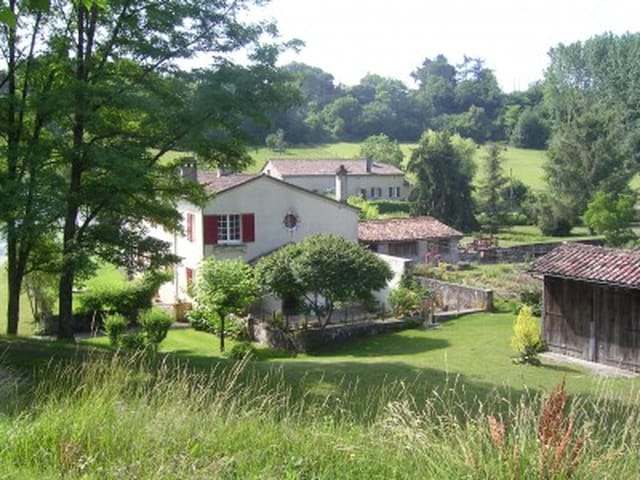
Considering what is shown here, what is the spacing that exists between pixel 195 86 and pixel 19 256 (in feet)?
20.5

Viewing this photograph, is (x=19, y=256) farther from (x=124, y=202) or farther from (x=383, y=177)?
(x=383, y=177)

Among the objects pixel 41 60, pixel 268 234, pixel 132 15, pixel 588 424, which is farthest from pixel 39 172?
pixel 268 234

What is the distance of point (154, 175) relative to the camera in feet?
57.1

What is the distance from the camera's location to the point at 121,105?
1566 cm

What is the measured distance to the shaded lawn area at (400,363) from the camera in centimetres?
1288

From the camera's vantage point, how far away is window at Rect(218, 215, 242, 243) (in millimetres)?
31609

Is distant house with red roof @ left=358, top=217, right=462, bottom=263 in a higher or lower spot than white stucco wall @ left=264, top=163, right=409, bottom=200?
lower

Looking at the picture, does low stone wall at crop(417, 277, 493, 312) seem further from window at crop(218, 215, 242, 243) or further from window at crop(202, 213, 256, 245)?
window at crop(218, 215, 242, 243)

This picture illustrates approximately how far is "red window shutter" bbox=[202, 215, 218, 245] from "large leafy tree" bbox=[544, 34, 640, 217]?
3599 centimetres

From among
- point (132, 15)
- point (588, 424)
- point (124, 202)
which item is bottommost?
point (588, 424)

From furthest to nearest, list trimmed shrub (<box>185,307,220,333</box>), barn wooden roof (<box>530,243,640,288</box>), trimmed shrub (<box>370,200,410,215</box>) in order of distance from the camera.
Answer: trimmed shrub (<box>370,200,410,215</box>), trimmed shrub (<box>185,307,220,333</box>), barn wooden roof (<box>530,243,640,288</box>)

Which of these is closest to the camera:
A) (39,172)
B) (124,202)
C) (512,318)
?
(39,172)

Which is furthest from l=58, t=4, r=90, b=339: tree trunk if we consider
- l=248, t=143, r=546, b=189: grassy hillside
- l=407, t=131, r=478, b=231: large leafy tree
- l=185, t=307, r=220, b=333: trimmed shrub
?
l=248, t=143, r=546, b=189: grassy hillside

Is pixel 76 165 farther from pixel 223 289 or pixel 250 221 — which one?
pixel 250 221
